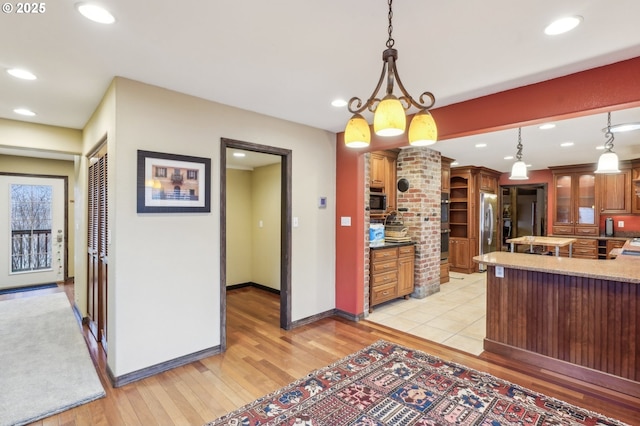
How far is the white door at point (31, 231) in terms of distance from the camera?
219 inches

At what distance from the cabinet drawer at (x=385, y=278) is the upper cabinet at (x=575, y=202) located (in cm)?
494

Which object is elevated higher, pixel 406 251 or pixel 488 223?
pixel 488 223

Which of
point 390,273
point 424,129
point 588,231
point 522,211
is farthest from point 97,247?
point 522,211

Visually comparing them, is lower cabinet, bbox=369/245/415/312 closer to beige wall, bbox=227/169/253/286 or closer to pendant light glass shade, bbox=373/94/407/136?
beige wall, bbox=227/169/253/286

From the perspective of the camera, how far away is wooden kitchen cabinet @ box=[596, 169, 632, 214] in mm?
6168

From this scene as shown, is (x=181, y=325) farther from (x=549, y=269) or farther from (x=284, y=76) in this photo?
(x=549, y=269)

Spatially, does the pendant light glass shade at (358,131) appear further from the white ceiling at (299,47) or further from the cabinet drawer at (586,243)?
the cabinet drawer at (586,243)

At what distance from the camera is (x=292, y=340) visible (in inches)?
135

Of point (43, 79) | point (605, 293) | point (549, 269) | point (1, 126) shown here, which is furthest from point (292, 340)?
point (1, 126)

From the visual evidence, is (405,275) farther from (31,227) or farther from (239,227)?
(31,227)

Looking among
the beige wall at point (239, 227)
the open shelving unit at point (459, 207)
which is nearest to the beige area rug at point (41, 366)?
the beige wall at point (239, 227)

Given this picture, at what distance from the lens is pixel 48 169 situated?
596cm

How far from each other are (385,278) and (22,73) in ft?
14.5

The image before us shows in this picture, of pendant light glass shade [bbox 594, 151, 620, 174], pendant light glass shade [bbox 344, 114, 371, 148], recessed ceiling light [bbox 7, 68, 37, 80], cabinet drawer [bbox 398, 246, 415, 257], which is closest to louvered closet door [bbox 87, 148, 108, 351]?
recessed ceiling light [bbox 7, 68, 37, 80]
